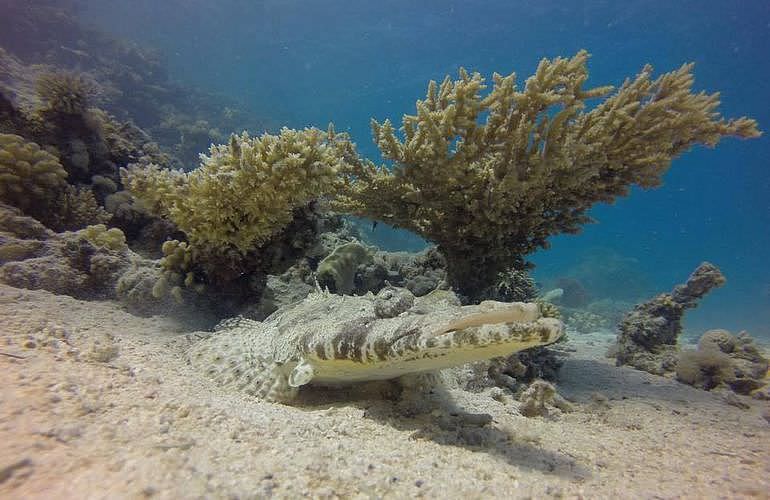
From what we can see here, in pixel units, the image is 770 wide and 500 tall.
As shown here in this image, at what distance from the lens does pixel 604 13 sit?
1775 inches

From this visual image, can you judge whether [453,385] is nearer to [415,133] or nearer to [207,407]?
[207,407]

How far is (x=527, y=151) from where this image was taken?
14.8ft

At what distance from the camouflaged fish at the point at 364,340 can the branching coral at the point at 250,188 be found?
1243 millimetres

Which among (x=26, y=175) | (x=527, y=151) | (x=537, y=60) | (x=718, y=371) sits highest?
(x=537, y=60)

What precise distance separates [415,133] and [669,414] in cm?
426

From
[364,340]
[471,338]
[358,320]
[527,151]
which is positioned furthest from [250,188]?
[527,151]

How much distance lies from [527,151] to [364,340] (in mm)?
3481

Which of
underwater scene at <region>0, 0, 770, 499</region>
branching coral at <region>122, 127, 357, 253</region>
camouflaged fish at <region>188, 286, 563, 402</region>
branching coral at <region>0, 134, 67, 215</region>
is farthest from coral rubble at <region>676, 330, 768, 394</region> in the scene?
branching coral at <region>0, 134, 67, 215</region>

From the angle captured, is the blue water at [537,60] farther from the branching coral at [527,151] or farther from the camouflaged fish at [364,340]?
the camouflaged fish at [364,340]

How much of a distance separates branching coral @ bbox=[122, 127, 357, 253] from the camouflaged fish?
4.08ft

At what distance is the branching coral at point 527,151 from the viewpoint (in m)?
4.33

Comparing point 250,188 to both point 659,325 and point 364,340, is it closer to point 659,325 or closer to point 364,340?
point 364,340

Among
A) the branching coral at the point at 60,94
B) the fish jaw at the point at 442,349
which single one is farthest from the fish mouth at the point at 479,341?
the branching coral at the point at 60,94

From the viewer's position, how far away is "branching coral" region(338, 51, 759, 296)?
171 inches
